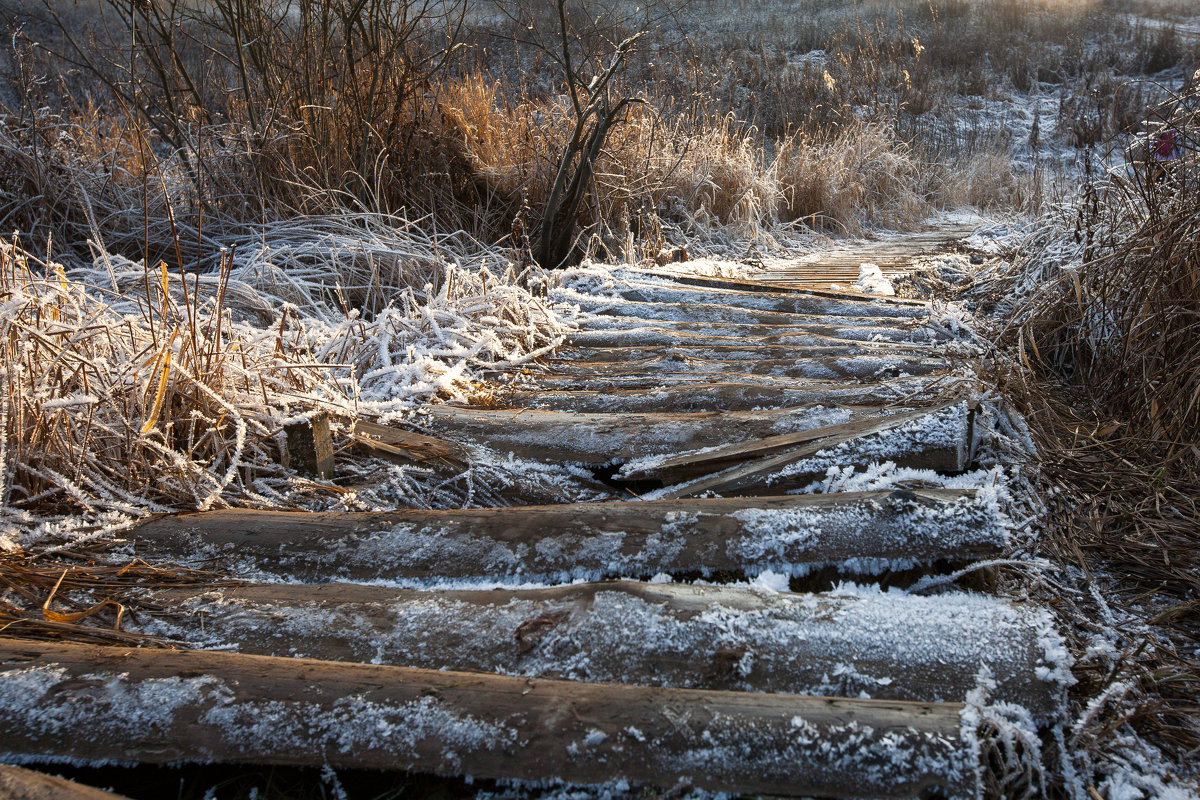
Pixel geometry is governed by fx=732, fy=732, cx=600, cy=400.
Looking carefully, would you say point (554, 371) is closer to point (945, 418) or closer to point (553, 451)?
point (553, 451)

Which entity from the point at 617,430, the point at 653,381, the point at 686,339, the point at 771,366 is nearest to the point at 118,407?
the point at 617,430

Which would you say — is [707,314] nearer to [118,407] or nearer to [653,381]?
[653,381]

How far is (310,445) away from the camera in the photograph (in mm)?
1931

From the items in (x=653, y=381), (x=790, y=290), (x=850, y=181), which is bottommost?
(x=653, y=381)

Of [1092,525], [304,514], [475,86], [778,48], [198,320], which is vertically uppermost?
[778,48]

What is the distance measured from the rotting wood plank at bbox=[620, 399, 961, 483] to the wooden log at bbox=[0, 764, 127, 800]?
1338 mm

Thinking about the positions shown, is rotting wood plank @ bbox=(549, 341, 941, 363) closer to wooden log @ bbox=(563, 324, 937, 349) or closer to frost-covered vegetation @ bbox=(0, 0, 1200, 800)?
wooden log @ bbox=(563, 324, 937, 349)

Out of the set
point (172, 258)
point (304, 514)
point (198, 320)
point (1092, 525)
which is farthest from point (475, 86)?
point (1092, 525)

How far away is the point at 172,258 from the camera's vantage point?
180 inches

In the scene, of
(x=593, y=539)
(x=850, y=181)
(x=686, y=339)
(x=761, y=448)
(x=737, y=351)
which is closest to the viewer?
(x=593, y=539)

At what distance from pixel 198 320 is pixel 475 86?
416cm

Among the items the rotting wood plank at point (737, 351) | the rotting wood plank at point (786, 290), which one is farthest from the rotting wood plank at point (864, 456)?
the rotting wood plank at point (786, 290)

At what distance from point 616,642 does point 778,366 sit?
6.57 ft

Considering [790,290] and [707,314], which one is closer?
[707,314]
